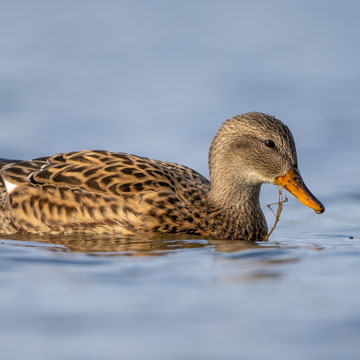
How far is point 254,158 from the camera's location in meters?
10.4

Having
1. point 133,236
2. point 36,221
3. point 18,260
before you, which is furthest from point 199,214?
point 18,260

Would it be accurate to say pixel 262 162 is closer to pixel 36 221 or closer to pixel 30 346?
pixel 36 221

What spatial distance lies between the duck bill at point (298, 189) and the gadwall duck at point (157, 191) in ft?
0.03

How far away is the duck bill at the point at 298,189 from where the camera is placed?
Result: 32.8 feet

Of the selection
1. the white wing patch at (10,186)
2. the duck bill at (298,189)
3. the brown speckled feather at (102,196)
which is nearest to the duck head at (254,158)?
the duck bill at (298,189)

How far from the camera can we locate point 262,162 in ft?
33.8

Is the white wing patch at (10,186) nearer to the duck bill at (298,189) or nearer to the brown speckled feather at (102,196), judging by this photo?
the brown speckled feather at (102,196)

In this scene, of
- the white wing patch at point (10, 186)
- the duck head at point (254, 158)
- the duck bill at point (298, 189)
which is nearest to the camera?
the duck bill at point (298, 189)

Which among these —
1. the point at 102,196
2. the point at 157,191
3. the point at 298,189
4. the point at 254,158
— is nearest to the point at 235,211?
the point at 254,158

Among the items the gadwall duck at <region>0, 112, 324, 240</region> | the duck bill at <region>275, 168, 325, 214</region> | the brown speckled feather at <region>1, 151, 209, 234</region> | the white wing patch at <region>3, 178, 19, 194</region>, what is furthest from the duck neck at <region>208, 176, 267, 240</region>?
the white wing patch at <region>3, 178, 19, 194</region>

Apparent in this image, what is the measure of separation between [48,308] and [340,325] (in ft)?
6.50

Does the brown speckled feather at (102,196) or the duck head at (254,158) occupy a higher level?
the duck head at (254,158)

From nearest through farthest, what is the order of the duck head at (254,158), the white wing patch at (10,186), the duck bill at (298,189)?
the duck bill at (298,189) → the duck head at (254,158) → the white wing patch at (10,186)

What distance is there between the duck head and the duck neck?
0.01 meters
